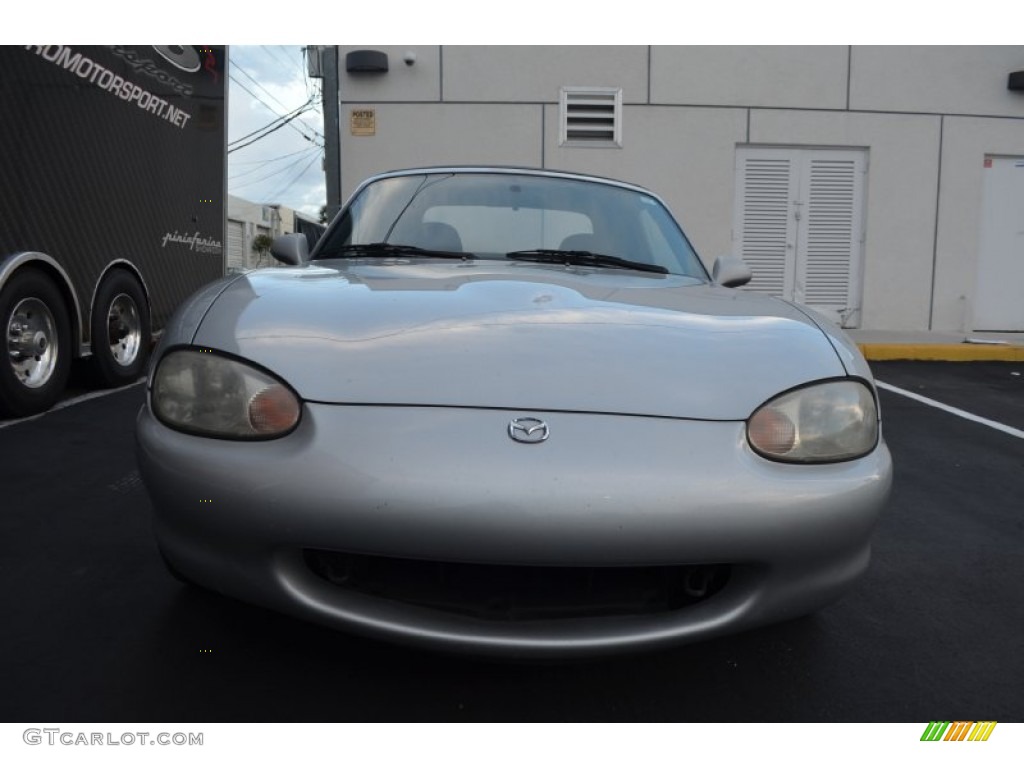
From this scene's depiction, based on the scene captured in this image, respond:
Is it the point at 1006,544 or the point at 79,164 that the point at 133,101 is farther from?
the point at 1006,544

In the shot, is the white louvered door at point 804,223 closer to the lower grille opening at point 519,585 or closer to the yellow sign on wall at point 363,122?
the yellow sign on wall at point 363,122

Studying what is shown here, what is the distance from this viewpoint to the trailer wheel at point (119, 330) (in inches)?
201

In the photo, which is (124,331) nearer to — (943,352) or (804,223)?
(804,223)

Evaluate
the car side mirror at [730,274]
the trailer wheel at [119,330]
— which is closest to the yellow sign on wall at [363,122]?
the trailer wheel at [119,330]

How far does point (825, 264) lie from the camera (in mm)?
9523

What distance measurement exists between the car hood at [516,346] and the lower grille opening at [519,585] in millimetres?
317

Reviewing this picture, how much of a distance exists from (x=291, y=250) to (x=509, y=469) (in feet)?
5.49

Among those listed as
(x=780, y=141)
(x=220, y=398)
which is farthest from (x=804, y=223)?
(x=220, y=398)

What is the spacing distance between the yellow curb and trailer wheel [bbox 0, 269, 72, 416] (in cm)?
727

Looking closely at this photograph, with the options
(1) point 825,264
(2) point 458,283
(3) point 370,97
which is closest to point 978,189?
(1) point 825,264

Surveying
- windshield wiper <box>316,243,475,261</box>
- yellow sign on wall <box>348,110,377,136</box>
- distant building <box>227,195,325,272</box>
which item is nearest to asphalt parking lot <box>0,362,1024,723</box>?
windshield wiper <box>316,243,475,261</box>

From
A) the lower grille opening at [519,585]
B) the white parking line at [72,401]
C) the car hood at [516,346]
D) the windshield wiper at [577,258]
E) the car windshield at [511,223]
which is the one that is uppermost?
the car windshield at [511,223]

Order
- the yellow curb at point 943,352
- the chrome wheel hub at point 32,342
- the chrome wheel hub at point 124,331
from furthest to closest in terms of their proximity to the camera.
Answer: the yellow curb at point 943,352, the chrome wheel hub at point 124,331, the chrome wheel hub at point 32,342

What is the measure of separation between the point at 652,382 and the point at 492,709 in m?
0.77
